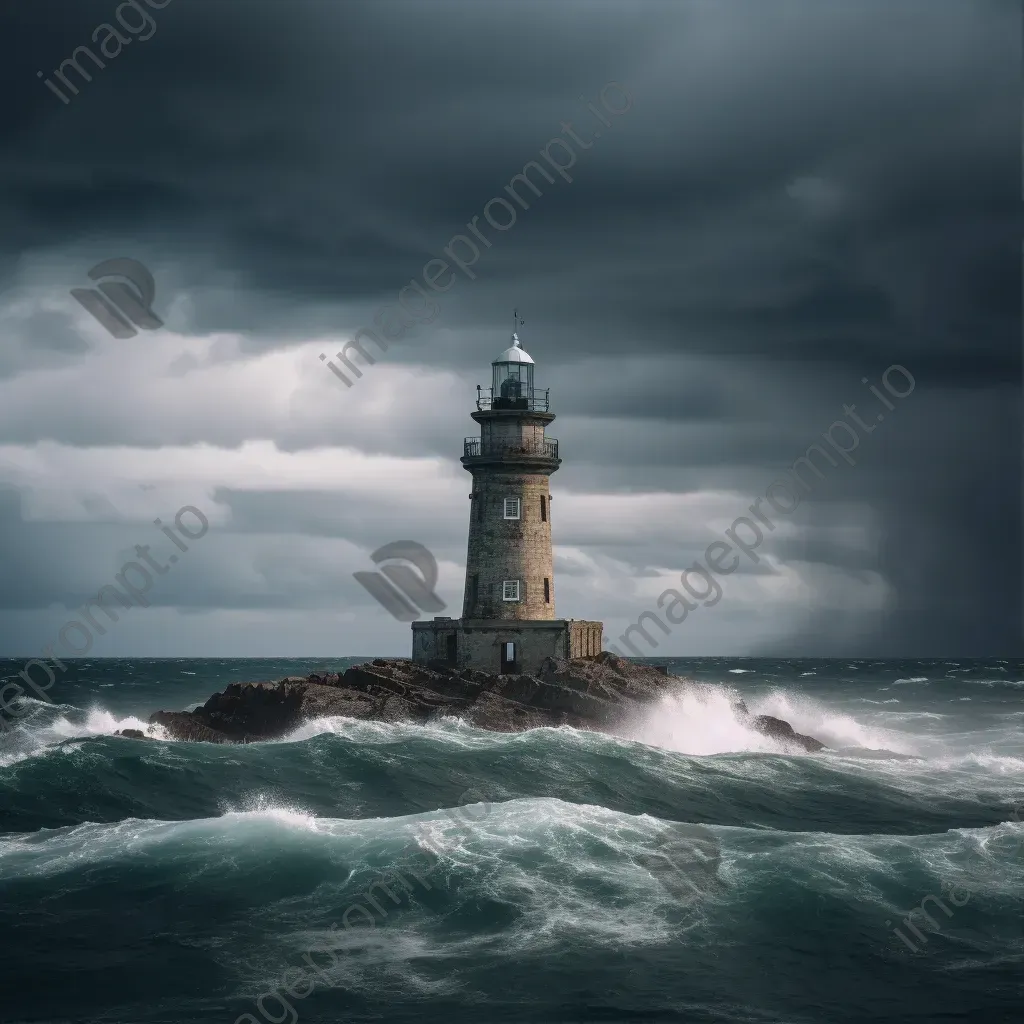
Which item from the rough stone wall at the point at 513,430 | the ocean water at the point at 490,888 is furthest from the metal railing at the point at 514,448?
the ocean water at the point at 490,888

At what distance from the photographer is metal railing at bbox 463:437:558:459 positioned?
37.9 metres

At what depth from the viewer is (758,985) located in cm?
1411

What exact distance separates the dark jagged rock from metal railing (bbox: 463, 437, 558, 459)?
6291 mm

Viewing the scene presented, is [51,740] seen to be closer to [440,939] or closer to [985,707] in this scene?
[440,939]

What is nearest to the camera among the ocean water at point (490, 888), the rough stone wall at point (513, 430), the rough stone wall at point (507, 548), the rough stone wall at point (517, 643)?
the ocean water at point (490, 888)

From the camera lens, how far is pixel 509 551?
37719mm

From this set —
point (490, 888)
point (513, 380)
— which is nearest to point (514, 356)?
point (513, 380)

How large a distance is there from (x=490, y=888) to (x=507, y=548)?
21.0 metres

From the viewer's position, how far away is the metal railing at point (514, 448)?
3791cm

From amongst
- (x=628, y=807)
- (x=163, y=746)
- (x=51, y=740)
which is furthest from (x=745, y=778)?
(x=51, y=740)

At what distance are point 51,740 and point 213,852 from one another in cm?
1974

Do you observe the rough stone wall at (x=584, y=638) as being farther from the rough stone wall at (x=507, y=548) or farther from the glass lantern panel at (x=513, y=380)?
the glass lantern panel at (x=513, y=380)

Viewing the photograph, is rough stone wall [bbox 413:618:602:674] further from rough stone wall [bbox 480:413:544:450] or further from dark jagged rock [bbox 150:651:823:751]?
rough stone wall [bbox 480:413:544:450]

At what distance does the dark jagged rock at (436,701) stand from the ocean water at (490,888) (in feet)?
12.0
